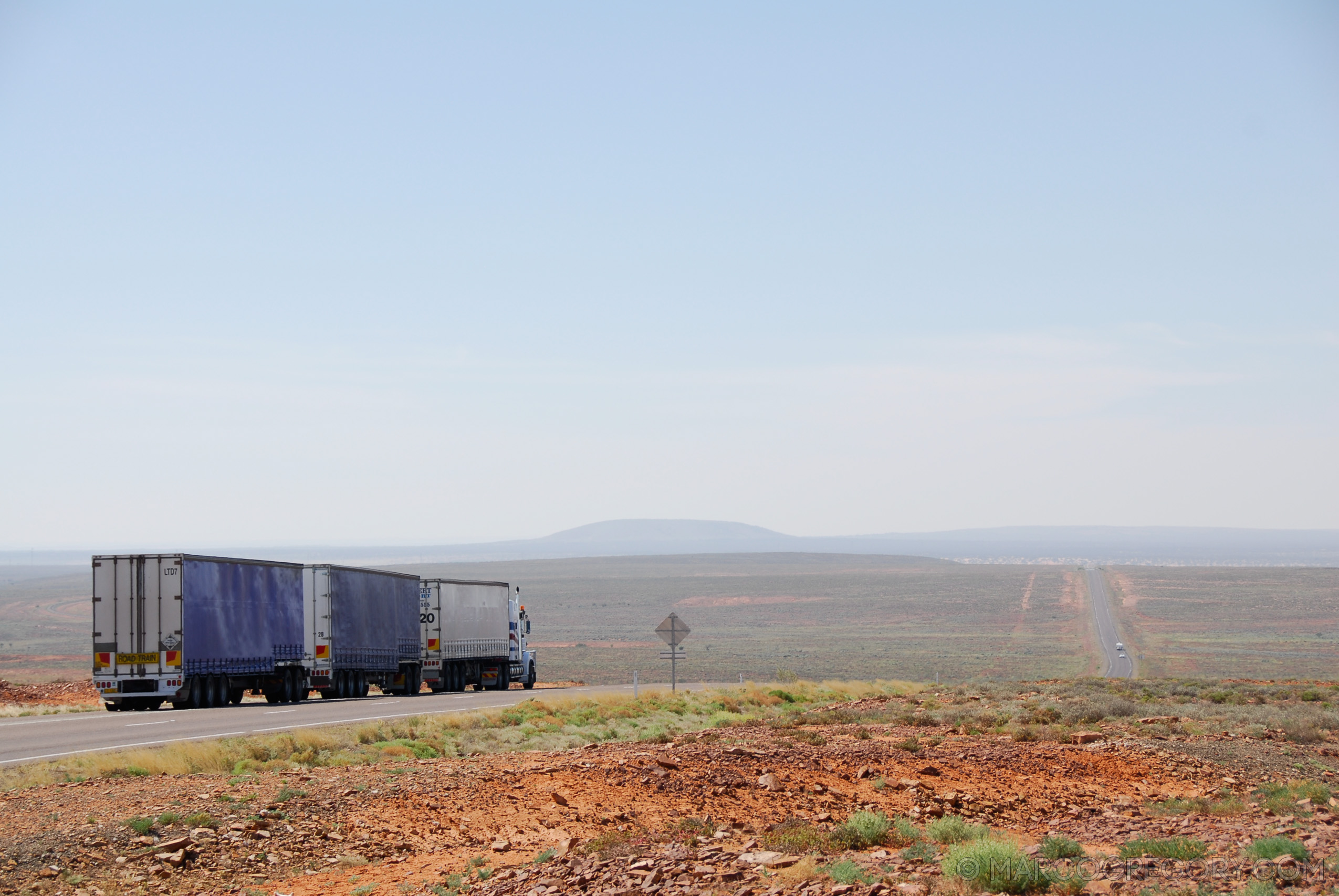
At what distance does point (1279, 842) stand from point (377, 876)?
831 cm

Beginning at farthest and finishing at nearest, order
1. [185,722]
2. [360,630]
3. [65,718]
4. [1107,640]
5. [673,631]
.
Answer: [1107,640], [360,630], [673,631], [65,718], [185,722]

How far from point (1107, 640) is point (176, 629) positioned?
263ft

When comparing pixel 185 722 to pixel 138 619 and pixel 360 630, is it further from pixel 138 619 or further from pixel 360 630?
pixel 360 630

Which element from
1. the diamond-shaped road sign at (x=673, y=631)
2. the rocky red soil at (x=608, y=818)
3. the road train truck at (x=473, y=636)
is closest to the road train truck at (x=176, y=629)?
the road train truck at (x=473, y=636)

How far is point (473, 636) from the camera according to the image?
42125mm

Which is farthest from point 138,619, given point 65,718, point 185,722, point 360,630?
point 360,630

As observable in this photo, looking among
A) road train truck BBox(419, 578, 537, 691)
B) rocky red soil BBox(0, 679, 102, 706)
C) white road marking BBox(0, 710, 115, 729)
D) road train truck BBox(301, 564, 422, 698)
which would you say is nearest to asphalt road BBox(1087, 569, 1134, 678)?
road train truck BBox(419, 578, 537, 691)

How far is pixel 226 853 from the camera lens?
11641mm

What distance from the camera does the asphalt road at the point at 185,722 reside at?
21188 mm

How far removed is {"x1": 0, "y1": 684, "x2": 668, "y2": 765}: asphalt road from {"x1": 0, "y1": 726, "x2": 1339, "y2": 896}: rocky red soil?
6.68 meters

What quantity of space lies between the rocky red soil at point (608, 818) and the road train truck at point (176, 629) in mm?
13921

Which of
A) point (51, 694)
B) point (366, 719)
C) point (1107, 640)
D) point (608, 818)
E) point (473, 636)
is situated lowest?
point (1107, 640)

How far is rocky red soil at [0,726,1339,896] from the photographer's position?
10.1m

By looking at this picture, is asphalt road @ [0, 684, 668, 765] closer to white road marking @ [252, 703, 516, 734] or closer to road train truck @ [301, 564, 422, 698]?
white road marking @ [252, 703, 516, 734]
